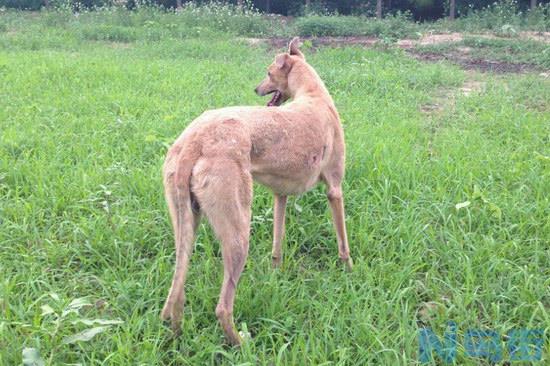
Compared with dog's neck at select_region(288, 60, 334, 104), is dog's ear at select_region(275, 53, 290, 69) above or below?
above

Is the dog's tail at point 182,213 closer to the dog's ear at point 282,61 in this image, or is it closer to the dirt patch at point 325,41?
the dog's ear at point 282,61

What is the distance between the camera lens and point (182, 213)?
232cm

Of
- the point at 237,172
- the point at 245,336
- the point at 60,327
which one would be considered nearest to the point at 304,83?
the point at 237,172

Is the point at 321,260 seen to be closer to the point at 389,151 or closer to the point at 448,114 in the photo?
the point at 389,151

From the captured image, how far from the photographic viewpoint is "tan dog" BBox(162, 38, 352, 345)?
228cm

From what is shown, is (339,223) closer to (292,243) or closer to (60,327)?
(292,243)

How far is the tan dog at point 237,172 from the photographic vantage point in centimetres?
228

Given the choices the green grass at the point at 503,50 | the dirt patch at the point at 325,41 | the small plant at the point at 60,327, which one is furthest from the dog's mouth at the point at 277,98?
the dirt patch at the point at 325,41

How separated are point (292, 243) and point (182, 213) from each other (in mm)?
1286

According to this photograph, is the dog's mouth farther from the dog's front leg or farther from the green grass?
the green grass

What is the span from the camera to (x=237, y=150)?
2.39 m

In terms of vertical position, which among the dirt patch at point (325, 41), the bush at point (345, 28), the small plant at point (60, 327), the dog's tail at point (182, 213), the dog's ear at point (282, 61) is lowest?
the small plant at point (60, 327)

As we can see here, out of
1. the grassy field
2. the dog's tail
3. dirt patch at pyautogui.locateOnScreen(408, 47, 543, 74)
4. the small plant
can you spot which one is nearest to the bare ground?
dirt patch at pyautogui.locateOnScreen(408, 47, 543, 74)

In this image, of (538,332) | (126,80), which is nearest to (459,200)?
(538,332)
